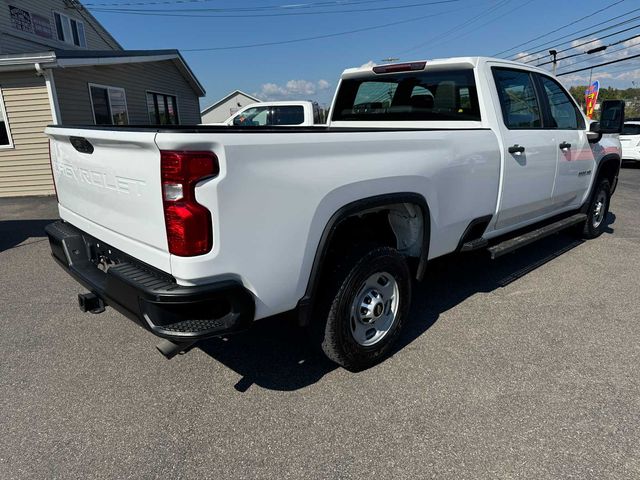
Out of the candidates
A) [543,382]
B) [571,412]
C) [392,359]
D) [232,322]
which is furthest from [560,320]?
[232,322]

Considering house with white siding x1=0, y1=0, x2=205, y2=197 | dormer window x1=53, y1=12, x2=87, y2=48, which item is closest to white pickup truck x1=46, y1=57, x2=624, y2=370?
house with white siding x1=0, y1=0, x2=205, y2=197

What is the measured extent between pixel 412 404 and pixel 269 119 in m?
9.87

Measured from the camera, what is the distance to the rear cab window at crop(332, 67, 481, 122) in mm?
3875

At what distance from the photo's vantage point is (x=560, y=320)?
12.3 feet

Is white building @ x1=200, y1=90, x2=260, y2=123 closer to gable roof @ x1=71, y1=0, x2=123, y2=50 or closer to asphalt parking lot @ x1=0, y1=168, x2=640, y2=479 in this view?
gable roof @ x1=71, y1=0, x2=123, y2=50

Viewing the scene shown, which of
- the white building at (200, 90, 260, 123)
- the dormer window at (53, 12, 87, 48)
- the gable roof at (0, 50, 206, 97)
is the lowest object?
the white building at (200, 90, 260, 123)

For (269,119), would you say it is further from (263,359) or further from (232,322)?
(232,322)

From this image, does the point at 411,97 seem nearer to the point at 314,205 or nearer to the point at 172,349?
the point at 314,205

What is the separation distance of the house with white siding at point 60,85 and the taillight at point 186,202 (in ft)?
31.9

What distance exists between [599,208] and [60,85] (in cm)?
1121

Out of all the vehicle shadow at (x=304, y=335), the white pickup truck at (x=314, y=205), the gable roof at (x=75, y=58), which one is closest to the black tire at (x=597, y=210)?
the vehicle shadow at (x=304, y=335)

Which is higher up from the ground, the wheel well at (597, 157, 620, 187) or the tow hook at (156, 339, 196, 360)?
the wheel well at (597, 157, 620, 187)

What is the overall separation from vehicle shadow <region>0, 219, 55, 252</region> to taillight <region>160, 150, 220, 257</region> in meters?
5.54

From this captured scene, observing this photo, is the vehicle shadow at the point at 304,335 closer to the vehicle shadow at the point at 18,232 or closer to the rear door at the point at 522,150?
the rear door at the point at 522,150
